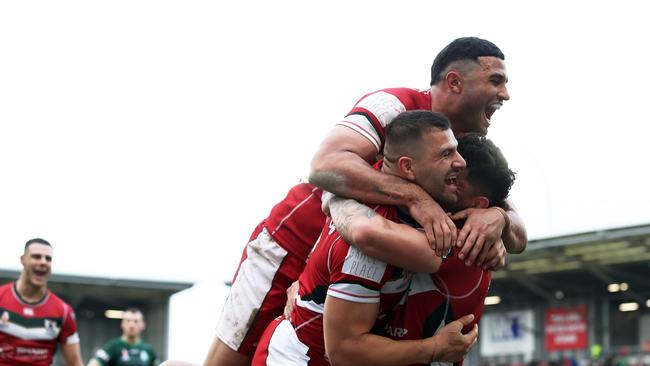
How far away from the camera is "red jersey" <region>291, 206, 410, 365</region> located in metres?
4.16

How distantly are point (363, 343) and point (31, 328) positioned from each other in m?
7.94

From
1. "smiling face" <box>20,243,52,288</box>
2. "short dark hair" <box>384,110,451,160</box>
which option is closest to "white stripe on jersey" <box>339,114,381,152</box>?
"short dark hair" <box>384,110,451,160</box>

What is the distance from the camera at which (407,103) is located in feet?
16.8

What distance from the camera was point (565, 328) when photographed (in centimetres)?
3284

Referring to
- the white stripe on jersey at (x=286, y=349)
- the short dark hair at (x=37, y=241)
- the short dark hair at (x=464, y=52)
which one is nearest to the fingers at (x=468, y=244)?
the white stripe on jersey at (x=286, y=349)

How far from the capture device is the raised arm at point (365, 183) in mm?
4227

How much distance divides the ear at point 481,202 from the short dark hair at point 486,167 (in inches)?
0.7

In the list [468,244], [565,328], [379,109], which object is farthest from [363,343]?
[565,328]

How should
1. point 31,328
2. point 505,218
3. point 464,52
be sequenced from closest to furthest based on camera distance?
1. point 505,218
2. point 464,52
3. point 31,328

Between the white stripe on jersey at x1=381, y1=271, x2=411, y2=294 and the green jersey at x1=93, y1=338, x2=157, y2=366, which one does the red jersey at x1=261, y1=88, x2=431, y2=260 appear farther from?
the green jersey at x1=93, y1=338, x2=157, y2=366

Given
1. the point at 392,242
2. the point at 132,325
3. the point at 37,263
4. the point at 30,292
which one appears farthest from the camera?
the point at 132,325

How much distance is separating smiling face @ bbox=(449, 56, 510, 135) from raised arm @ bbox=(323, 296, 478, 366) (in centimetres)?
132

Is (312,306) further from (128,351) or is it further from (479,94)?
(128,351)

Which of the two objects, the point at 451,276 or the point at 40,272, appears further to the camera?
the point at 40,272
